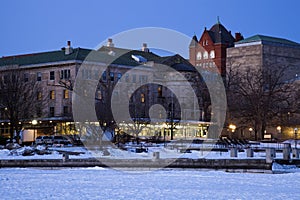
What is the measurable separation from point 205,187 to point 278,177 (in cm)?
644

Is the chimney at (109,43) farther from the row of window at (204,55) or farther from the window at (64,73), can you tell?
the row of window at (204,55)

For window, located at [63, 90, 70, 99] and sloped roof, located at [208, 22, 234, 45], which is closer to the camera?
window, located at [63, 90, 70, 99]

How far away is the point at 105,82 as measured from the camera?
8319cm

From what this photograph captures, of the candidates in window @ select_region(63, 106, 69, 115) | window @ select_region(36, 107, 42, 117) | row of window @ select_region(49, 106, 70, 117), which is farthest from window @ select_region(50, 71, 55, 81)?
window @ select_region(36, 107, 42, 117)

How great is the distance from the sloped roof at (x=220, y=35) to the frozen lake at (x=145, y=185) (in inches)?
5077

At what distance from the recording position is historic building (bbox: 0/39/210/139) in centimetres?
8675

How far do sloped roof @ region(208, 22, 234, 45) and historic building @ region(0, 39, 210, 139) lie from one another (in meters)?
53.9

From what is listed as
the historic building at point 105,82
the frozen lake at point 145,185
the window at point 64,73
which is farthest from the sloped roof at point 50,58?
the frozen lake at point 145,185

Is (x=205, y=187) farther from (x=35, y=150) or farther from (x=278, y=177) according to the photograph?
(x=35, y=150)

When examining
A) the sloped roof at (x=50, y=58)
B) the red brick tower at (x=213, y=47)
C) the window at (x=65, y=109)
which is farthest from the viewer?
the red brick tower at (x=213, y=47)

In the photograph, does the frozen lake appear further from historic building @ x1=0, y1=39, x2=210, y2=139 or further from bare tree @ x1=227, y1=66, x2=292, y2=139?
historic building @ x1=0, y1=39, x2=210, y2=139

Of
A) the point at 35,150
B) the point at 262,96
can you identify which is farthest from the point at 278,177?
the point at 262,96

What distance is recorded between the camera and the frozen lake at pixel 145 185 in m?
22.8

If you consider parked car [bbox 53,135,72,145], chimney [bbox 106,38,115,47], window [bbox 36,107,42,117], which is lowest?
parked car [bbox 53,135,72,145]
